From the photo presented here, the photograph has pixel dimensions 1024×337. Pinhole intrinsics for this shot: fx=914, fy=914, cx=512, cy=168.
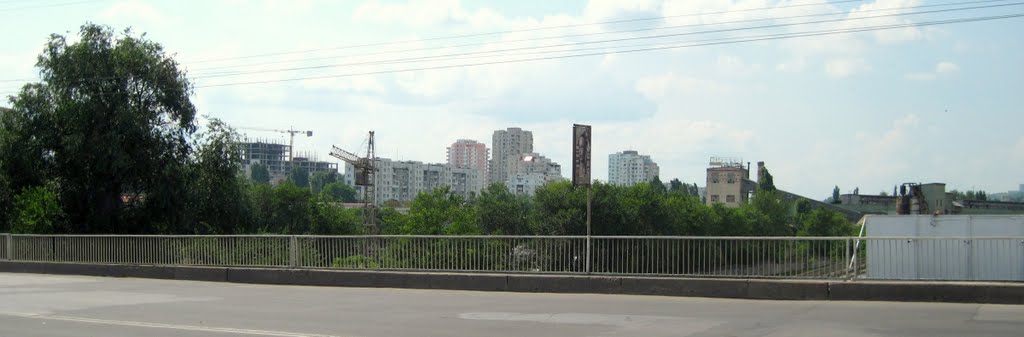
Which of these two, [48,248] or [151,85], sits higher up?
[151,85]

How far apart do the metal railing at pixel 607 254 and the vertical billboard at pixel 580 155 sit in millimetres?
1171

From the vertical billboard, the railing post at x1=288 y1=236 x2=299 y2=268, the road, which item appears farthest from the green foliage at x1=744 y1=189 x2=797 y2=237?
the road

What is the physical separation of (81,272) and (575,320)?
1661 cm

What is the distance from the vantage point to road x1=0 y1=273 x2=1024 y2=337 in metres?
11.7

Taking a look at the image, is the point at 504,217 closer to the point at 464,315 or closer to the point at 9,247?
the point at 9,247

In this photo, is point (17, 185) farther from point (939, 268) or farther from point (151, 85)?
point (939, 268)

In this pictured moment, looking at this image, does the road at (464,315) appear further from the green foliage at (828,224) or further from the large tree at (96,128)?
the green foliage at (828,224)

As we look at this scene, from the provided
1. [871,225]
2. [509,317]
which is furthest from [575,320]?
[871,225]

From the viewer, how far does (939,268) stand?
15359 millimetres

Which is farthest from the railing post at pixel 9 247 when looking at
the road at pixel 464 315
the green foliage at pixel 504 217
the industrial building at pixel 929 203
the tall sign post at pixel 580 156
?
the green foliage at pixel 504 217

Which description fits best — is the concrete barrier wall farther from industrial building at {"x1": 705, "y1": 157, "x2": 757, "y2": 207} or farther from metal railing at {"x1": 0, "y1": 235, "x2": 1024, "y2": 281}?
industrial building at {"x1": 705, "y1": 157, "x2": 757, "y2": 207}

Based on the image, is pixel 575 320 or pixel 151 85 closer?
pixel 575 320

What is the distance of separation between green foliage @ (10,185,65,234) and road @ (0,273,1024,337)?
1578 cm

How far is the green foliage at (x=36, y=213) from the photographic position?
32.3 meters
